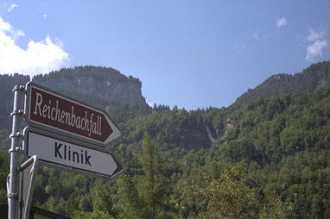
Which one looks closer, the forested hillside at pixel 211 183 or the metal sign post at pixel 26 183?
the metal sign post at pixel 26 183

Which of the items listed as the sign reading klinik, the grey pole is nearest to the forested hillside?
the sign reading klinik

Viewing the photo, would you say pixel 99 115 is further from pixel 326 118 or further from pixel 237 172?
pixel 326 118

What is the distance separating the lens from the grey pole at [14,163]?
15.6 feet

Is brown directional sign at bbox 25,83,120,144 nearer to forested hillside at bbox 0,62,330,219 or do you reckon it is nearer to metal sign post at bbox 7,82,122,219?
metal sign post at bbox 7,82,122,219

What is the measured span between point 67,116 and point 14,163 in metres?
0.79

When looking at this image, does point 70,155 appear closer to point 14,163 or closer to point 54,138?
point 54,138

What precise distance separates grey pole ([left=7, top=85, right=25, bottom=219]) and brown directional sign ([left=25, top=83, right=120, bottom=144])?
0.30 ft

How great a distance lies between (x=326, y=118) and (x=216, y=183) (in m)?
170

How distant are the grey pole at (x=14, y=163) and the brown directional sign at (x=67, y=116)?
0.30 feet

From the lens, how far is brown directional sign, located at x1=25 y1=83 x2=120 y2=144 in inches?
205

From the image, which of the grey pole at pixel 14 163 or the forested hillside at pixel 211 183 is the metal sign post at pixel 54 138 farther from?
the forested hillside at pixel 211 183

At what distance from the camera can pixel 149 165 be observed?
42.4 metres

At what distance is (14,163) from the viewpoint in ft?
16.2

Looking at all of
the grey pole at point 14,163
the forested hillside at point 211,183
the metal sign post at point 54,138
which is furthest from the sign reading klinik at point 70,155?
the forested hillside at point 211,183
